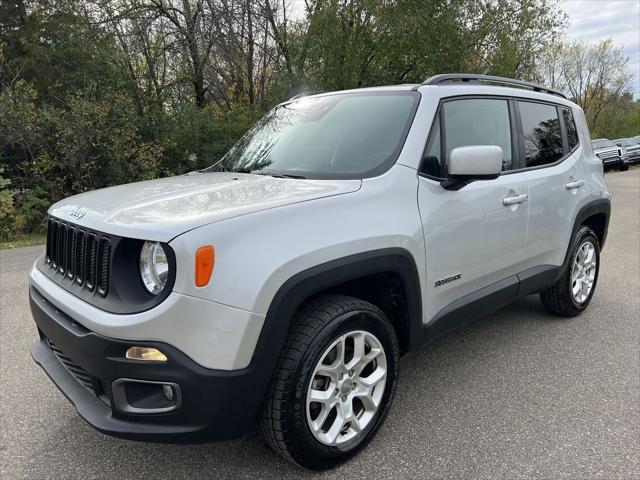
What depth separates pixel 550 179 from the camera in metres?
3.63

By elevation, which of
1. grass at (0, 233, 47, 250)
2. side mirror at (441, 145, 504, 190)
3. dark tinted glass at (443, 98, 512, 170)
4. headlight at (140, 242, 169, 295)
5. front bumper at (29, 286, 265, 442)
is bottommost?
grass at (0, 233, 47, 250)

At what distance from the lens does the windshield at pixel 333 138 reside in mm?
2766

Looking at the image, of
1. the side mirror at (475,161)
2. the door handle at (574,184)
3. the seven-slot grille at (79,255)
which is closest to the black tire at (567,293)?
the door handle at (574,184)

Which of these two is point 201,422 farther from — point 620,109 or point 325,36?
point 620,109

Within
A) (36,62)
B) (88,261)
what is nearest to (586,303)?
(88,261)

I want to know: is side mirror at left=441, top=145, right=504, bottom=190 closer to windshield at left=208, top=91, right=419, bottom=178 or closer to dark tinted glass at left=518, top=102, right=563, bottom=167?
windshield at left=208, top=91, right=419, bottom=178

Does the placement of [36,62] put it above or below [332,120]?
above

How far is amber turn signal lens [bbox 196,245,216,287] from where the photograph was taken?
6.09 feet

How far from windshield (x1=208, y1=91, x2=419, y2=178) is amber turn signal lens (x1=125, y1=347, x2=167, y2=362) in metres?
1.28

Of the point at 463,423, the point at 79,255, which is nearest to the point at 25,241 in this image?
the point at 79,255

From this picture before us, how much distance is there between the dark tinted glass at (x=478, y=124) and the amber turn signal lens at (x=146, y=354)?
194 cm

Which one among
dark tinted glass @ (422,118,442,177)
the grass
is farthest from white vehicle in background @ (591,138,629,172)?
dark tinted glass @ (422,118,442,177)

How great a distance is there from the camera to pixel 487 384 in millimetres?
3143

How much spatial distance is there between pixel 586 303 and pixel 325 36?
11.5 meters
